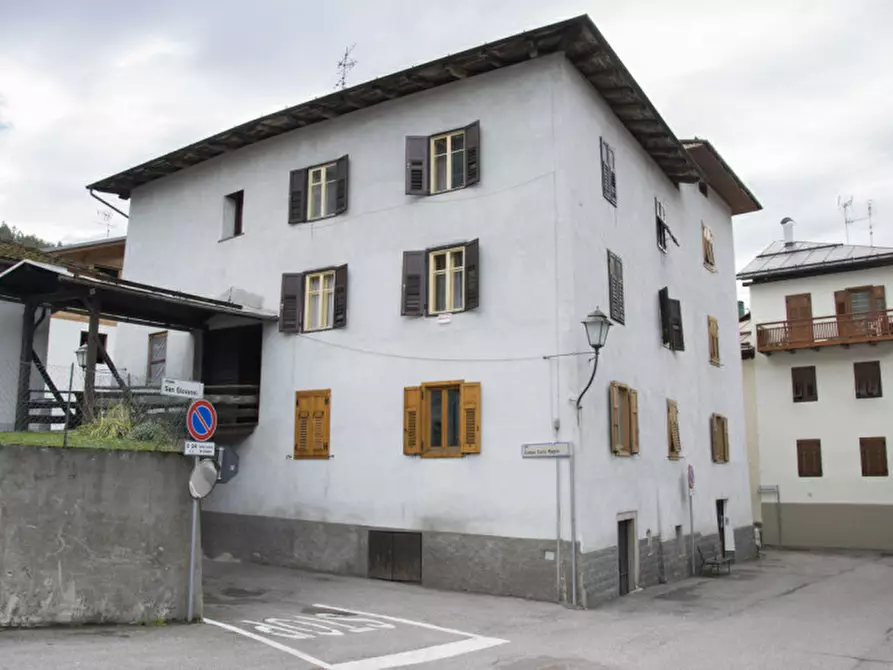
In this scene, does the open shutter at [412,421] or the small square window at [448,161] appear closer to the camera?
the open shutter at [412,421]

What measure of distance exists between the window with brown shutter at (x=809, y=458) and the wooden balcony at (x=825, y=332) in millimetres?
3736

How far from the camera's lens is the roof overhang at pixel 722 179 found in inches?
935

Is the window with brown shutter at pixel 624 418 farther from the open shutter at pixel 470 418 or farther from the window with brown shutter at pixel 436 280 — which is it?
the window with brown shutter at pixel 436 280

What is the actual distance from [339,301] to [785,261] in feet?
76.9

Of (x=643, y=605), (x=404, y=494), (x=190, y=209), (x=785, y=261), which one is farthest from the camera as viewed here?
(x=785, y=261)

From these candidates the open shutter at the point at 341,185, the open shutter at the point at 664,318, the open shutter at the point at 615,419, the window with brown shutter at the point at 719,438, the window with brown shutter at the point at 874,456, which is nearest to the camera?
the open shutter at the point at 615,419

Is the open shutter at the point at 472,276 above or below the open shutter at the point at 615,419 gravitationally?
above

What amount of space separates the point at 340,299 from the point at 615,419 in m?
6.59

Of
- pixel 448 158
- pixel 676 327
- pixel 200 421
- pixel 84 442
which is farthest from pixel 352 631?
pixel 676 327

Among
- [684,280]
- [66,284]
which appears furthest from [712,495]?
[66,284]

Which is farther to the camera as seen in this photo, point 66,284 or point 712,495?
point 712,495

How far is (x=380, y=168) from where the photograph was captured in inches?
712

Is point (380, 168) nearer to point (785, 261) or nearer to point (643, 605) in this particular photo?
point (643, 605)

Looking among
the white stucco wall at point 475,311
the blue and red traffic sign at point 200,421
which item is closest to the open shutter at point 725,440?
the white stucco wall at point 475,311
